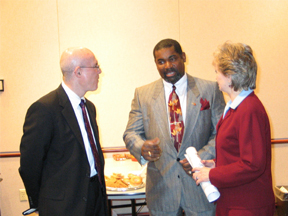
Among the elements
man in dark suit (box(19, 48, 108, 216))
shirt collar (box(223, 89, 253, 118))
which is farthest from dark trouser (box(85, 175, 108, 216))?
shirt collar (box(223, 89, 253, 118))

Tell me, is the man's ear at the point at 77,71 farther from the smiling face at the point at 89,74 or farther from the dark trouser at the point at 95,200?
the dark trouser at the point at 95,200

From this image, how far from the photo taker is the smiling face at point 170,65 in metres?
2.04

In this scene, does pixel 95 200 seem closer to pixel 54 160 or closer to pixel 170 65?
pixel 54 160

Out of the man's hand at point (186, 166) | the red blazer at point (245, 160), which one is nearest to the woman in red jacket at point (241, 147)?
the red blazer at point (245, 160)

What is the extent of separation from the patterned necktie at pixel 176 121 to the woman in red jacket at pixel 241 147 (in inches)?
15.6

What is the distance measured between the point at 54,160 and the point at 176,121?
85cm

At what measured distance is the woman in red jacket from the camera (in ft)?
4.45

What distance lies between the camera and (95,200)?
1.90 m

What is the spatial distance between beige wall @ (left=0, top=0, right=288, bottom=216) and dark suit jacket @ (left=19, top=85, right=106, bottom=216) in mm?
2176

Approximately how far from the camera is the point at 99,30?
→ 12.6ft

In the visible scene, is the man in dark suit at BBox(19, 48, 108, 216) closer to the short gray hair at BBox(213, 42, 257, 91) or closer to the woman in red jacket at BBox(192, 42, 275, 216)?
the woman in red jacket at BBox(192, 42, 275, 216)

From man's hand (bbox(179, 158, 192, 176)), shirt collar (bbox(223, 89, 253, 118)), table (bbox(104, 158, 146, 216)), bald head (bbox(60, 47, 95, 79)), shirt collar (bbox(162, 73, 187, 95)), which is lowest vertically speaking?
table (bbox(104, 158, 146, 216))

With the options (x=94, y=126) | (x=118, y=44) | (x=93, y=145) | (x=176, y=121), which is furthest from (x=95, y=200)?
(x=118, y=44)

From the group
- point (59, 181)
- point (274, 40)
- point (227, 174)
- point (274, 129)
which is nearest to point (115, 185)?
point (59, 181)
